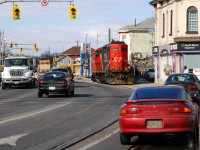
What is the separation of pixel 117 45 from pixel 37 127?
35.6 meters

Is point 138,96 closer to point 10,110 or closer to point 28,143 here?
point 28,143

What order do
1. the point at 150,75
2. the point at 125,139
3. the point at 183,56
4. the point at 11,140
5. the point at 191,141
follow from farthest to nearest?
the point at 150,75, the point at 183,56, the point at 11,140, the point at 125,139, the point at 191,141

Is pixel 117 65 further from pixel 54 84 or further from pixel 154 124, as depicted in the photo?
pixel 154 124

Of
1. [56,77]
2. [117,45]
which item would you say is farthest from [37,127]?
[117,45]

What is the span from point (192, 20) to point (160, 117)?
3815 cm

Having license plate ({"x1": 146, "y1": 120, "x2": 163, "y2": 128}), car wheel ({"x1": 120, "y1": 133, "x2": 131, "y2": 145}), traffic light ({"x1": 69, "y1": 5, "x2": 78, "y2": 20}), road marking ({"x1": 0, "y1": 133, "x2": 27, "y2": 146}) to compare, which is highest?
traffic light ({"x1": 69, "y1": 5, "x2": 78, "y2": 20})

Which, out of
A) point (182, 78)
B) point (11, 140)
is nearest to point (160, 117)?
point (11, 140)

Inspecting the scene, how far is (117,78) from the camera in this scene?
51344mm

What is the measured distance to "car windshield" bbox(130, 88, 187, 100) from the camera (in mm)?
11530

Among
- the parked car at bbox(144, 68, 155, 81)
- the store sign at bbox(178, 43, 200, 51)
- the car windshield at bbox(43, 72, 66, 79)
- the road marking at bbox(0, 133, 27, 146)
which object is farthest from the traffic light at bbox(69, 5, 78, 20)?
the parked car at bbox(144, 68, 155, 81)

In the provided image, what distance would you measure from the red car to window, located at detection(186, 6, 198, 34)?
37.2 metres

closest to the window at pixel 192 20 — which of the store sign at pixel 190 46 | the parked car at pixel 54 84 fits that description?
the store sign at pixel 190 46

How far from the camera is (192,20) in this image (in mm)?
47812

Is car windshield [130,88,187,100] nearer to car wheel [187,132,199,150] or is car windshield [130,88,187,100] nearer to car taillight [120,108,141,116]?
car taillight [120,108,141,116]
